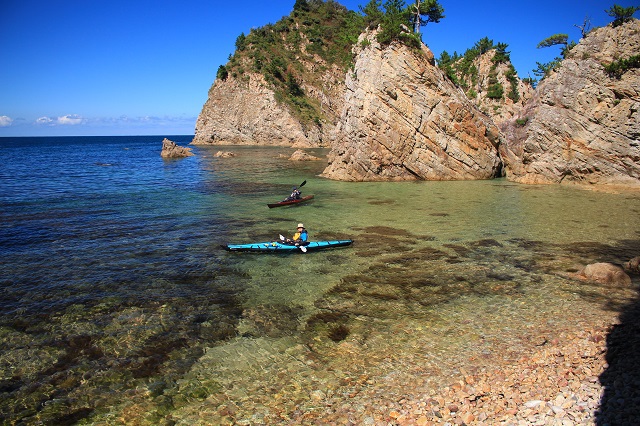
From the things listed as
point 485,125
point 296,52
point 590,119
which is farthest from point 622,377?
point 296,52

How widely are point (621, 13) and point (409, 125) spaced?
20.9 metres

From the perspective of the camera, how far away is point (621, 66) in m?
33.1

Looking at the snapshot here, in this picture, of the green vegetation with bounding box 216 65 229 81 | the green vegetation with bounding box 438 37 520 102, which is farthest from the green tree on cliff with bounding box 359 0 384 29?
the green vegetation with bounding box 216 65 229 81

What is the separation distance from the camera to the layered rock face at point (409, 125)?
39.4 meters

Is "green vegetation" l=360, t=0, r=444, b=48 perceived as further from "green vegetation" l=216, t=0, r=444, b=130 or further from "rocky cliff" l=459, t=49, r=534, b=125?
"green vegetation" l=216, t=0, r=444, b=130

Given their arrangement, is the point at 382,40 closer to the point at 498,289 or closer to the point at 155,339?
the point at 498,289

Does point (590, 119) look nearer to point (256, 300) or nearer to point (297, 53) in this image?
point (256, 300)

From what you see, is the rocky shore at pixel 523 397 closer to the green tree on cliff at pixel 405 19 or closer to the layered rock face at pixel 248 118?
the green tree on cliff at pixel 405 19

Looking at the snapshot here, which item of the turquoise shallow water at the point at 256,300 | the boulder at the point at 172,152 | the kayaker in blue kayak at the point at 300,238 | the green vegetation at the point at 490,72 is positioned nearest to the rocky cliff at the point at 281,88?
the boulder at the point at 172,152

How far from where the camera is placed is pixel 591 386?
709 centimetres

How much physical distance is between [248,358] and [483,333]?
19.8 ft

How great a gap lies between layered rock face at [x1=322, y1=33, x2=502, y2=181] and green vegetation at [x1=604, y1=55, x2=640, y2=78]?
440 inches

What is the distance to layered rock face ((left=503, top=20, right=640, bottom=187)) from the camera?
33.1 meters

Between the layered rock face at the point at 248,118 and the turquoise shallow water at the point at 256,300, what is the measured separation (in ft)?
279
